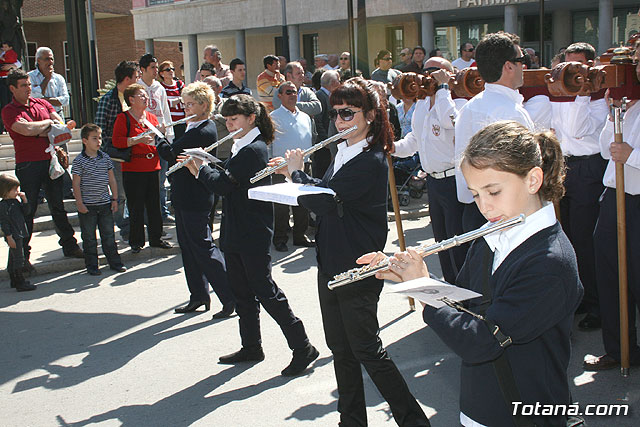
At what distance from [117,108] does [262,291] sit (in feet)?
14.9

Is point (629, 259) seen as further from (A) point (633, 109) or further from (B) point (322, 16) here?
(B) point (322, 16)

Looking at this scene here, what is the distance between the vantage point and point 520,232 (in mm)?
2330

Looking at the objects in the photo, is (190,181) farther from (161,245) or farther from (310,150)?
(161,245)


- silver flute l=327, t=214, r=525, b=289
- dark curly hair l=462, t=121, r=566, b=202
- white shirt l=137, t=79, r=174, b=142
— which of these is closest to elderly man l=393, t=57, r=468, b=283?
silver flute l=327, t=214, r=525, b=289

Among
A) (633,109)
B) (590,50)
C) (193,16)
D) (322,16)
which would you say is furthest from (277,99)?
(193,16)

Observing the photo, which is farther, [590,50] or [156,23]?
[156,23]

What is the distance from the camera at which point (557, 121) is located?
5895 mm

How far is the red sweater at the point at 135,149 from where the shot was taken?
8102 mm

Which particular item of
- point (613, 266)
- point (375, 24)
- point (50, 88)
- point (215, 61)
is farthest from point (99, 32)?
point (613, 266)

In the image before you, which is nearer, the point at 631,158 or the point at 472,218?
the point at 631,158

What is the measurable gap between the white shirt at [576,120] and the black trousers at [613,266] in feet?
3.18

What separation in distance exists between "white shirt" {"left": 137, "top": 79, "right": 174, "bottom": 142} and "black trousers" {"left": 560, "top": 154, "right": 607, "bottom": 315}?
5574 mm

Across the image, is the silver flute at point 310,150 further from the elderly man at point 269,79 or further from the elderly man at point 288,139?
the elderly man at point 269,79

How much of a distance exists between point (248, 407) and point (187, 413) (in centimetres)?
38
